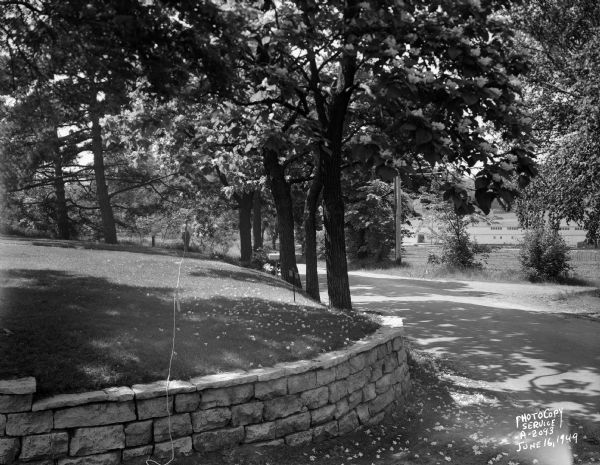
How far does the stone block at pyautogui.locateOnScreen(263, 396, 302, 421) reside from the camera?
16.4 feet

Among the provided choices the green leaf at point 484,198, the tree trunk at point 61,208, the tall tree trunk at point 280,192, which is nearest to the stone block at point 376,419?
the green leaf at point 484,198

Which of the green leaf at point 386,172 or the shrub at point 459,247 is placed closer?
the green leaf at point 386,172

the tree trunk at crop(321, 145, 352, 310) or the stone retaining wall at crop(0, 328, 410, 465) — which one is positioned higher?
the tree trunk at crop(321, 145, 352, 310)

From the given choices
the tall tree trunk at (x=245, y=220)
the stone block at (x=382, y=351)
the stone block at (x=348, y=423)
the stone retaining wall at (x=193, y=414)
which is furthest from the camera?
the tall tree trunk at (x=245, y=220)

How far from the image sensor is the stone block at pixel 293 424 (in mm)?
5051

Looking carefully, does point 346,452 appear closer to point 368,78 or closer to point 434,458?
point 434,458

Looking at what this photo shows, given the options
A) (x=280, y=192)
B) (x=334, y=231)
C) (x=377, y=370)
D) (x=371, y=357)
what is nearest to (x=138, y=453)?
(x=371, y=357)

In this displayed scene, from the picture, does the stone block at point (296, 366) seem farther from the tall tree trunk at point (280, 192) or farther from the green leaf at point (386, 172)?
the tall tree trunk at point (280, 192)

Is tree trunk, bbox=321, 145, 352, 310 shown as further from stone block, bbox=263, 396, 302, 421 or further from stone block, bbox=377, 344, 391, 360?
stone block, bbox=263, 396, 302, 421

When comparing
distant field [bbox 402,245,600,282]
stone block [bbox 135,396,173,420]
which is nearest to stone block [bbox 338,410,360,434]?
stone block [bbox 135,396,173,420]

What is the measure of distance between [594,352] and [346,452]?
6621 mm

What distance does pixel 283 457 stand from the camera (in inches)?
192

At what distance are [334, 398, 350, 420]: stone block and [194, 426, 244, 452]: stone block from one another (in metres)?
1.12

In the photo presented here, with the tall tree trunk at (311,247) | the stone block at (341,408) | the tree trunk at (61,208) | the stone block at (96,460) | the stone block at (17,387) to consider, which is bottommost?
the stone block at (341,408)
